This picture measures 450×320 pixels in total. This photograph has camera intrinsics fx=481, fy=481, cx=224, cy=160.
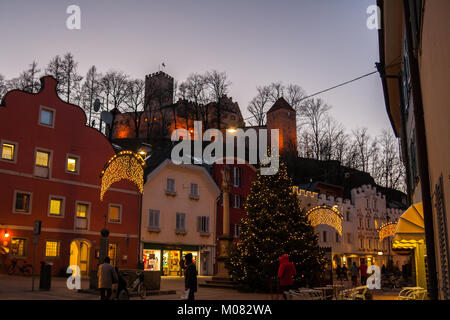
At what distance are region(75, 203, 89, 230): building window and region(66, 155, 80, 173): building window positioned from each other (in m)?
2.52

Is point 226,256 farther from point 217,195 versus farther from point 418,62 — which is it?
point 217,195

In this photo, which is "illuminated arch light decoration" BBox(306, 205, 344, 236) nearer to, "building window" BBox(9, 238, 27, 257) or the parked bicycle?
the parked bicycle

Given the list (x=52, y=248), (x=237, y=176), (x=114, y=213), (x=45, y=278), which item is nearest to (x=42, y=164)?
(x=52, y=248)

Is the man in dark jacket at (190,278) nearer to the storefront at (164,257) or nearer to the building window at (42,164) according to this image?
the building window at (42,164)

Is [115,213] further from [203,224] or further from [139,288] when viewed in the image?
[139,288]

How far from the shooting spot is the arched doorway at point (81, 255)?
3438cm

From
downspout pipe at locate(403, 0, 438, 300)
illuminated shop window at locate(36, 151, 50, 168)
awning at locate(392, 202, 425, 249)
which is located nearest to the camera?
downspout pipe at locate(403, 0, 438, 300)

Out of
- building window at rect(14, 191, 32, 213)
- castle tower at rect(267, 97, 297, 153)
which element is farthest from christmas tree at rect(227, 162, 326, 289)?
castle tower at rect(267, 97, 297, 153)

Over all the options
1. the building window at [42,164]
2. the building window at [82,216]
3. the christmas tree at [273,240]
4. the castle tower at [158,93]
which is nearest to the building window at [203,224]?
the building window at [82,216]

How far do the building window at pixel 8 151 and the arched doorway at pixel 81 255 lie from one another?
7381mm

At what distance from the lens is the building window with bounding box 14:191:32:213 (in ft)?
102

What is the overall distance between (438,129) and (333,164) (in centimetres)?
7255
